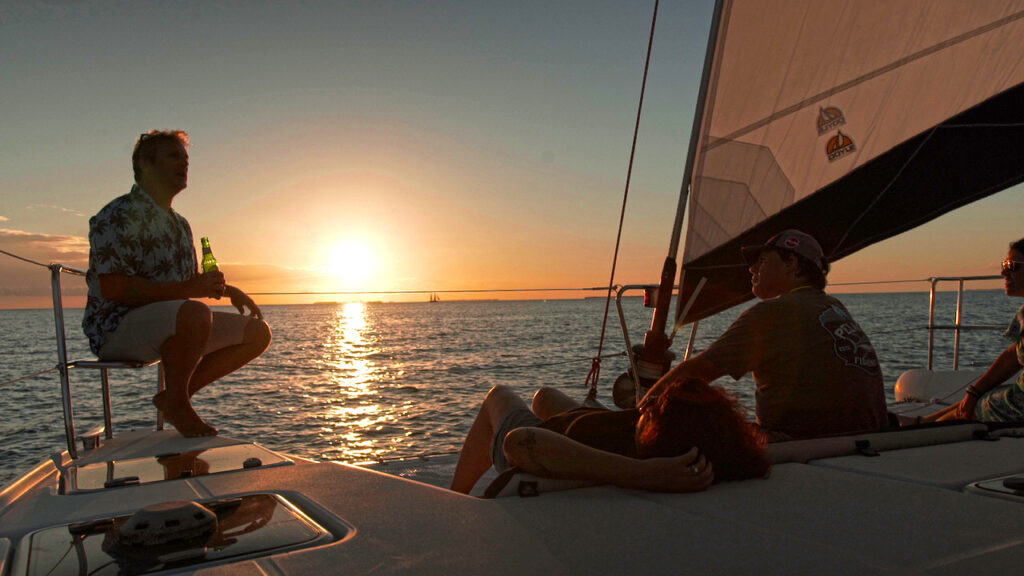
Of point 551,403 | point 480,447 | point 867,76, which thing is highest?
point 867,76

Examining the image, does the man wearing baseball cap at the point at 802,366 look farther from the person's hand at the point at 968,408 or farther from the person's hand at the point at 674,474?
the person's hand at the point at 968,408

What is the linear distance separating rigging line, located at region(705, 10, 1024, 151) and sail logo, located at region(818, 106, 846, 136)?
0.07 metres

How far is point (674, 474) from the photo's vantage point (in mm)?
1508

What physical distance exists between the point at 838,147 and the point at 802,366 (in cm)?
133

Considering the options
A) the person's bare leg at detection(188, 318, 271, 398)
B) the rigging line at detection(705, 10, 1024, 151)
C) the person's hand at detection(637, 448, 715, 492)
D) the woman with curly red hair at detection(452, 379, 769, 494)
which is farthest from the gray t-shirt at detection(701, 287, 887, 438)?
the person's bare leg at detection(188, 318, 271, 398)

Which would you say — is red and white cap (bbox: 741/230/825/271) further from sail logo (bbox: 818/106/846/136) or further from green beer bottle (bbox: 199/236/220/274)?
green beer bottle (bbox: 199/236/220/274)

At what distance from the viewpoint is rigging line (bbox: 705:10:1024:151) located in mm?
2611

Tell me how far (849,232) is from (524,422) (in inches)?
87.0

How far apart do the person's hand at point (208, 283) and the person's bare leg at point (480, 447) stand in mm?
1278

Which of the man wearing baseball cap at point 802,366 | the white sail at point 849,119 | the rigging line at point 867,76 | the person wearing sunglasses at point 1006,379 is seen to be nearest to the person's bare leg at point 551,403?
the man wearing baseball cap at point 802,366

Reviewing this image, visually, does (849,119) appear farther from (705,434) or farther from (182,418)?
(182,418)

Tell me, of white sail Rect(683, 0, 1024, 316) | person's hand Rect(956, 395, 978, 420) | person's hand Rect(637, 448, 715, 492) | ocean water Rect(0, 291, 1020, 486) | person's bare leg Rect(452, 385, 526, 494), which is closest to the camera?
person's hand Rect(637, 448, 715, 492)

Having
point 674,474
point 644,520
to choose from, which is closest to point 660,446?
point 674,474

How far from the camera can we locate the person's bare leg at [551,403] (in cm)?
257
